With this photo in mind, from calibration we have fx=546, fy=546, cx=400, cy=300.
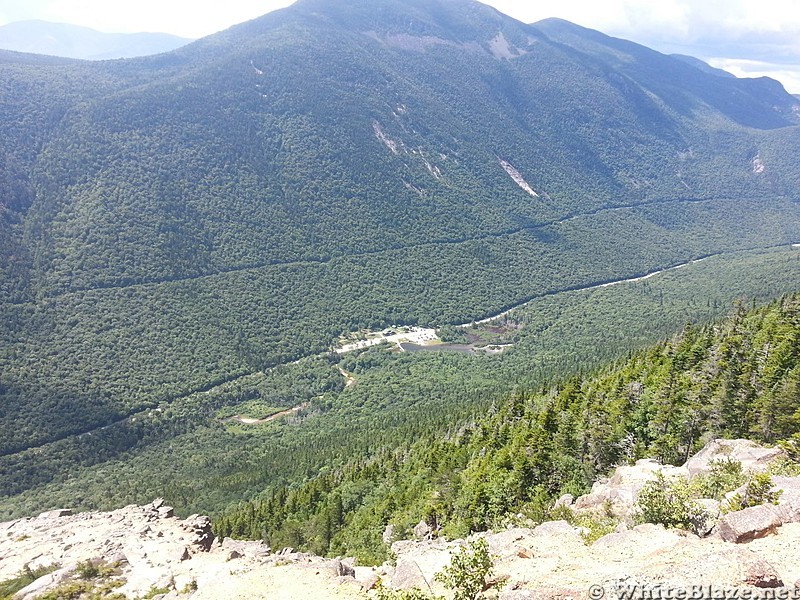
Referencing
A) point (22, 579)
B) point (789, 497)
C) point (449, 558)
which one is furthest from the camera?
point (22, 579)

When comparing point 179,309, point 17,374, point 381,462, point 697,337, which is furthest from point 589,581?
point 179,309

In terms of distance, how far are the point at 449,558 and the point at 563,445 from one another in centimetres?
2624

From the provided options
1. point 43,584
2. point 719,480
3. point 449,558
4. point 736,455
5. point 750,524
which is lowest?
point 43,584

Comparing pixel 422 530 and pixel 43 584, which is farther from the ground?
pixel 422 530

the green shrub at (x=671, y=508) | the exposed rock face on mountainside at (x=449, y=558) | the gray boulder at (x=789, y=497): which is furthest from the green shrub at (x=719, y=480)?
the exposed rock face on mountainside at (x=449, y=558)

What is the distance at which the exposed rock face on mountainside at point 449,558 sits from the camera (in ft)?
79.3

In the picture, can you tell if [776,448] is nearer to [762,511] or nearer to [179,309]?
[762,511]

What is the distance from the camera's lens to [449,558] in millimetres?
39281

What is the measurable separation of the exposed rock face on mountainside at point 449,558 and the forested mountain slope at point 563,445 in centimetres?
645

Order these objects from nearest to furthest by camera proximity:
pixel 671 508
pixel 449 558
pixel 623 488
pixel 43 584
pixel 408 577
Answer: pixel 671 508 → pixel 408 577 → pixel 449 558 → pixel 623 488 → pixel 43 584

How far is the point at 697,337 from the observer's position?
89.7 m

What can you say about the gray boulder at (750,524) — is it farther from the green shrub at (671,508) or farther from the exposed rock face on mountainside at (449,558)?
the green shrub at (671,508)

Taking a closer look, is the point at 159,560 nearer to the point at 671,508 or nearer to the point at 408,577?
the point at 408,577

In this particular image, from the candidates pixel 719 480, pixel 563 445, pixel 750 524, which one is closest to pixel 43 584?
pixel 563 445
